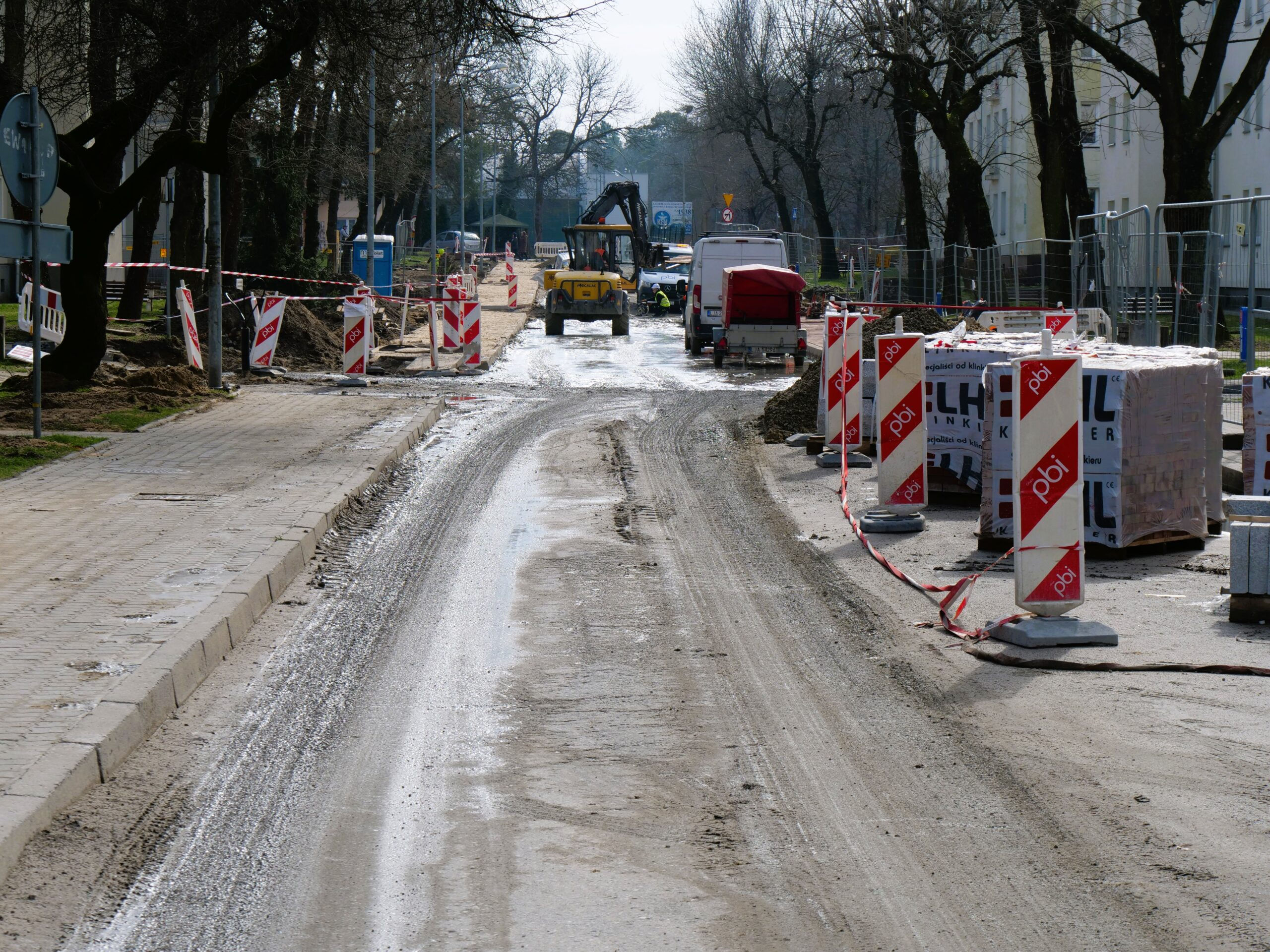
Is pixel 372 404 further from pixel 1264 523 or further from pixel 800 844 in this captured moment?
pixel 800 844

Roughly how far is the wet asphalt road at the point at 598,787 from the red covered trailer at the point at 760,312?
56.4 feet

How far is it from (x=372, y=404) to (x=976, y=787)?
47.2ft

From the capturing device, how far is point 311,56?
2227cm

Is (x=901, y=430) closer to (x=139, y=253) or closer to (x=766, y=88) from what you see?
(x=139, y=253)

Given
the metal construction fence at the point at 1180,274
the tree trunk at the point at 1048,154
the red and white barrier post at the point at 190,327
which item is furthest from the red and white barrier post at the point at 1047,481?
the tree trunk at the point at 1048,154

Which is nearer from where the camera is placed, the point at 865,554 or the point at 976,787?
the point at 976,787

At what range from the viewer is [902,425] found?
33.8 feet

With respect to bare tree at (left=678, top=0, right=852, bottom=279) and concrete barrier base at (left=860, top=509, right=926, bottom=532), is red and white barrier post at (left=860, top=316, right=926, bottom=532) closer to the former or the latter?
concrete barrier base at (left=860, top=509, right=926, bottom=532)

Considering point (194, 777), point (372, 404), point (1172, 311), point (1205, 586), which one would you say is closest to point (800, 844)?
point (194, 777)

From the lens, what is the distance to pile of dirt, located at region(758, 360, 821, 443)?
52.7 feet

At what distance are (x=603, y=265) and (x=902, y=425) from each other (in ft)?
110

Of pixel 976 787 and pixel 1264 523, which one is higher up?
pixel 1264 523

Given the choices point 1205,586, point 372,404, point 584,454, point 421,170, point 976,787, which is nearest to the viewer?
point 976,787

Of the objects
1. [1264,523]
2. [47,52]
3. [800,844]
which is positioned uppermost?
[47,52]
